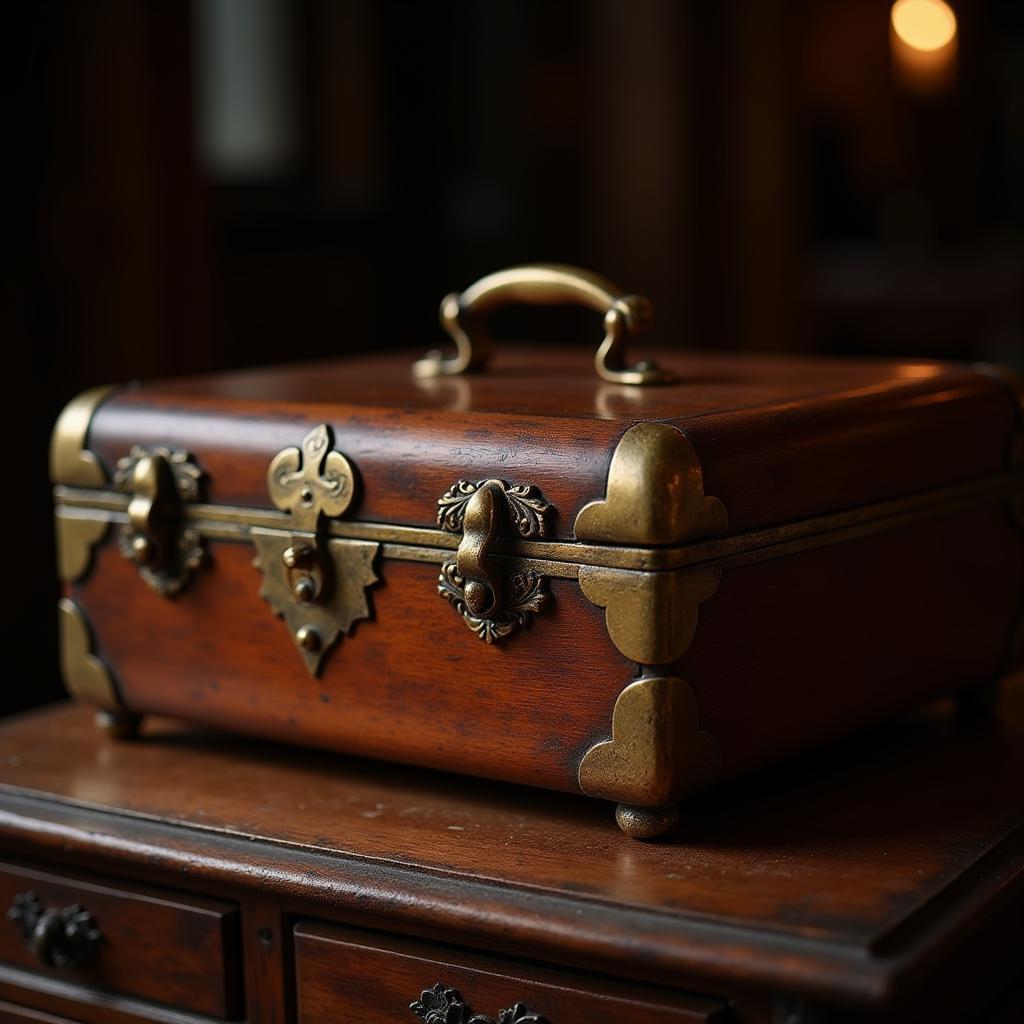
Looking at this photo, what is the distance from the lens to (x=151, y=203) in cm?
229

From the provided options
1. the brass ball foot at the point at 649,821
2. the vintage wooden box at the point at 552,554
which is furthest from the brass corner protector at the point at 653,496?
the brass ball foot at the point at 649,821

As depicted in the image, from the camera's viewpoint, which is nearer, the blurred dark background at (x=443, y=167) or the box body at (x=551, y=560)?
the box body at (x=551, y=560)

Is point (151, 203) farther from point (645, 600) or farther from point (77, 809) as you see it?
point (645, 600)

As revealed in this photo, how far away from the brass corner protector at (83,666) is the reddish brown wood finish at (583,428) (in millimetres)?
133

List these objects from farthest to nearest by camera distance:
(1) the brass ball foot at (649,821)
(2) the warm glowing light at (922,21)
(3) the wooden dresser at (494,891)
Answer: (2) the warm glowing light at (922,21)
(1) the brass ball foot at (649,821)
(3) the wooden dresser at (494,891)

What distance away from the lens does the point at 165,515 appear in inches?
49.5

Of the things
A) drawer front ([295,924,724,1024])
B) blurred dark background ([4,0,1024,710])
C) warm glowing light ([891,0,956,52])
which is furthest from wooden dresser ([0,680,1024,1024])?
warm glowing light ([891,0,956,52])

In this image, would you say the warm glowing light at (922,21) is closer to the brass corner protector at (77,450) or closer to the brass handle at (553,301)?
the brass handle at (553,301)

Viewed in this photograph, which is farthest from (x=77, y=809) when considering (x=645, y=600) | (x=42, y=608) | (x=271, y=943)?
(x=42, y=608)

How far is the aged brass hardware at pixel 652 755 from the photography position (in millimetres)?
1018

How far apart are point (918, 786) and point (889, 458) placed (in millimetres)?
227

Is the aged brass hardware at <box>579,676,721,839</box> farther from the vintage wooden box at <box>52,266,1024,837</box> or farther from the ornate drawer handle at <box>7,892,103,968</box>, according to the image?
the ornate drawer handle at <box>7,892,103,968</box>

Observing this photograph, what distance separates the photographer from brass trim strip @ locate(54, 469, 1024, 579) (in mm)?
1029

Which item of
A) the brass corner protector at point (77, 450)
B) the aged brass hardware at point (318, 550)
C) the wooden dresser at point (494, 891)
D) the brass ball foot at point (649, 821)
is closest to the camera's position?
the wooden dresser at point (494, 891)
